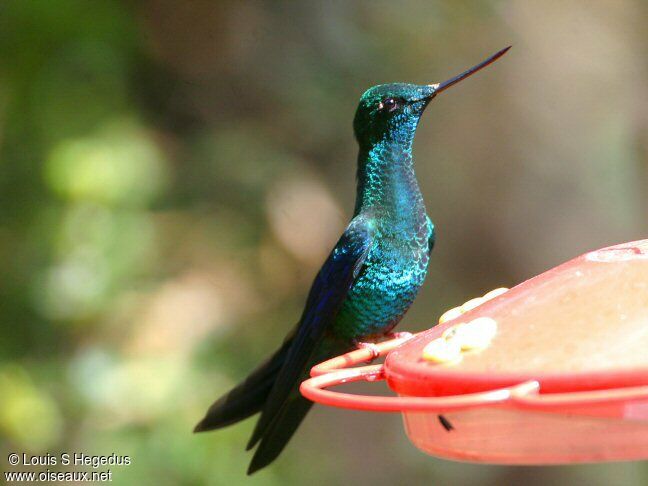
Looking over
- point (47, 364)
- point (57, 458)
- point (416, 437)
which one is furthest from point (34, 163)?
point (416, 437)

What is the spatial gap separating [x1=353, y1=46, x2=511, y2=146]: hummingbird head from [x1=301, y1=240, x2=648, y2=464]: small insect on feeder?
119 cm

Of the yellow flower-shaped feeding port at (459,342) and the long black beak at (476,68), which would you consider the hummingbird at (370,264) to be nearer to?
the long black beak at (476,68)

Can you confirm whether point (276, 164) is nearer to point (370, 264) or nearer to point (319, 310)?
point (370, 264)

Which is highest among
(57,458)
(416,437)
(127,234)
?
(127,234)

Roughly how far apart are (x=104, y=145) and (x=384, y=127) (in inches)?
54.9

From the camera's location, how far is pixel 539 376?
1.43 m

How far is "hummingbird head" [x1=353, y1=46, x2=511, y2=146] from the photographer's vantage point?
2941 millimetres

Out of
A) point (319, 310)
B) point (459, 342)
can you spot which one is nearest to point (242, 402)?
point (319, 310)

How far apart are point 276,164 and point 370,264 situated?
6.16 feet

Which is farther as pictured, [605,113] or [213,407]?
[605,113]

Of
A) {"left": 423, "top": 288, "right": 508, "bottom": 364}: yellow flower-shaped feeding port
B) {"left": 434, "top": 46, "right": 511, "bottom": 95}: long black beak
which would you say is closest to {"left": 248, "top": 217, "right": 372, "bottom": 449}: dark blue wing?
{"left": 434, "top": 46, "right": 511, "bottom": 95}: long black beak

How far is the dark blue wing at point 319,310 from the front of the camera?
268 cm

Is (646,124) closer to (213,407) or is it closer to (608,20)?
(608,20)

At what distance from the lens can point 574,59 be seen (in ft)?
16.2
